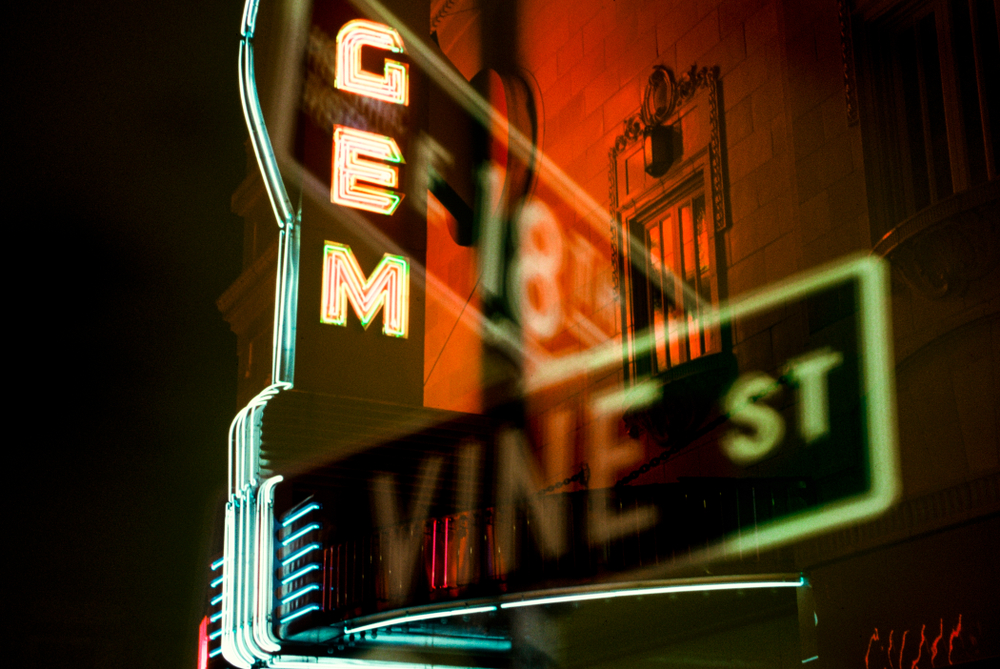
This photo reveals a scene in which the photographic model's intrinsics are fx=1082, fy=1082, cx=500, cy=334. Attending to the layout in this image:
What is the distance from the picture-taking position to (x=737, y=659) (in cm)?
928

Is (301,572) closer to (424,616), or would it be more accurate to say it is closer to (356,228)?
(424,616)

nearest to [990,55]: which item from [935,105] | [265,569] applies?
[935,105]

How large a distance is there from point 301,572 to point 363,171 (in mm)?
4859

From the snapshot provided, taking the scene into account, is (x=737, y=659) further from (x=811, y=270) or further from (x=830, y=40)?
(x=830, y=40)

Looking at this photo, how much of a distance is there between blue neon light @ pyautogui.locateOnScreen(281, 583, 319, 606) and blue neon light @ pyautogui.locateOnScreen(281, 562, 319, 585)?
0.58 feet

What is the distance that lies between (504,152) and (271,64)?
323 cm

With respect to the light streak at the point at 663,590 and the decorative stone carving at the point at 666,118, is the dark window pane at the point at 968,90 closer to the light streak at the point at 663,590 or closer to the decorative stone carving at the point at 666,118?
the decorative stone carving at the point at 666,118

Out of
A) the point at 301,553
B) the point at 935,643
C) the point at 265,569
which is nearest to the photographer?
the point at 935,643

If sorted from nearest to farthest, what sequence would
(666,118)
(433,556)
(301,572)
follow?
(433,556), (666,118), (301,572)

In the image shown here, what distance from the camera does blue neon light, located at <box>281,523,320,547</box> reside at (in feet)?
42.0

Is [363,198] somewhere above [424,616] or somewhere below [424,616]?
above

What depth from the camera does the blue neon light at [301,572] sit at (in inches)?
492

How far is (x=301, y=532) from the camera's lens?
12.9m

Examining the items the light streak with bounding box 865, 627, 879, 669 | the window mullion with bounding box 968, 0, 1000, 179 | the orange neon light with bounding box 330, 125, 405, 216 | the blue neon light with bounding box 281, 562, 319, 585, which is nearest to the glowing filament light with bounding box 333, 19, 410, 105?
the orange neon light with bounding box 330, 125, 405, 216
